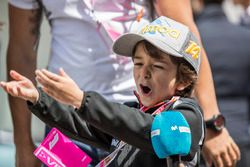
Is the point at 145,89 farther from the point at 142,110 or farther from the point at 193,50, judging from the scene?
the point at 193,50

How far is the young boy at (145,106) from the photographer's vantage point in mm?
2551

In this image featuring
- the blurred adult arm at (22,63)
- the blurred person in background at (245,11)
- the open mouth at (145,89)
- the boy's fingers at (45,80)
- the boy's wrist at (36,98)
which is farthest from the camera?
the blurred person in background at (245,11)

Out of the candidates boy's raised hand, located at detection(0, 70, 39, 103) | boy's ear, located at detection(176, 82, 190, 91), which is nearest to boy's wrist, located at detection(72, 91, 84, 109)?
boy's raised hand, located at detection(0, 70, 39, 103)

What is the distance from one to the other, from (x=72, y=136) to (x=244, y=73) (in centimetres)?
204

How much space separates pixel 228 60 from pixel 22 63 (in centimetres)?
152

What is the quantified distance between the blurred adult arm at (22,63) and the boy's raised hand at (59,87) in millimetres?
1132

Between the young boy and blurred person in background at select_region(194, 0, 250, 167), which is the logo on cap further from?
blurred person in background at select_region(194, 0, 250, 167)

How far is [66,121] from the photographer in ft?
9.50

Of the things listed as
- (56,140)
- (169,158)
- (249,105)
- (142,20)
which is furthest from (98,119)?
(249,105)

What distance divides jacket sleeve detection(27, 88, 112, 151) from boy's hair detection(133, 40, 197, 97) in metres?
0.32

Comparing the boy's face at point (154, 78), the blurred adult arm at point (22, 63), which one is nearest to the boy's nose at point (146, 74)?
the boy's face at point (154, 78)

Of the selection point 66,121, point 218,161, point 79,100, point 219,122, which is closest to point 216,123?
point 219,122

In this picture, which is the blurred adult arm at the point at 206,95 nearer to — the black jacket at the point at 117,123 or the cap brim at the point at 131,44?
the cap brim at the point at 131,44

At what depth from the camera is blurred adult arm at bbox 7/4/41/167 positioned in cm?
362
